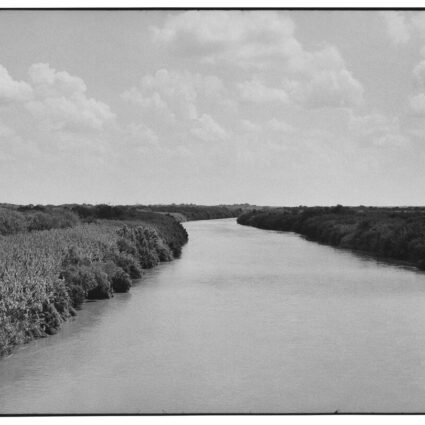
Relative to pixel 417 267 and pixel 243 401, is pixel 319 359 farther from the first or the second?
pixel 417 267

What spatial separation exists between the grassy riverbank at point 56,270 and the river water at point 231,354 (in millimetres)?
467

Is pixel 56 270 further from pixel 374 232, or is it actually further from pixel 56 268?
pixel 374 232

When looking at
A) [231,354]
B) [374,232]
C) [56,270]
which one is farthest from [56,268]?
[374,232]

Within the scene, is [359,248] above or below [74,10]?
below

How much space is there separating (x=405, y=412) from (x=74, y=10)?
9003 millimetres

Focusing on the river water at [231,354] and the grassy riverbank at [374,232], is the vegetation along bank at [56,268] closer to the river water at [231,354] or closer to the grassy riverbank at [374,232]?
the river water at [231,354]

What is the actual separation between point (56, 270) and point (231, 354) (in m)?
6.17

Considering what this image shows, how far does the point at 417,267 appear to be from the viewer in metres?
27.1

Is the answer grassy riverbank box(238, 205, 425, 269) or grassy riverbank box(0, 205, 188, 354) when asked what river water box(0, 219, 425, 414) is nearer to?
grassy riverbank box(0, 205, 188, 354)

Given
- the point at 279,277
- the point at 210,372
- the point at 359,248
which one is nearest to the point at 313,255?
the point at 359,248

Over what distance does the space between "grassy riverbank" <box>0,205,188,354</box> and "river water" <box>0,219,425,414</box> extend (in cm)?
47

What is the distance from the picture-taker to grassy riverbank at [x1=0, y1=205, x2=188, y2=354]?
12.5m

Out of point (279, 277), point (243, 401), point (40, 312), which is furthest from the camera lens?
point (279, 277)

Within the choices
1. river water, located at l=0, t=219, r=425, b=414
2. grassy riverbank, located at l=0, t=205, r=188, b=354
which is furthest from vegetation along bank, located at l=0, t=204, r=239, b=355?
river water, located at l=0, t=219, r=425, b=414
